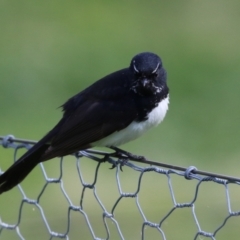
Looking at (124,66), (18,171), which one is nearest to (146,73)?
(18,171)

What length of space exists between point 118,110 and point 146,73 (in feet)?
0.71

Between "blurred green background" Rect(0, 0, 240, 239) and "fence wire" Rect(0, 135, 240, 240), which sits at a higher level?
"blurred green background" Rect(0, 0, 240, 239)

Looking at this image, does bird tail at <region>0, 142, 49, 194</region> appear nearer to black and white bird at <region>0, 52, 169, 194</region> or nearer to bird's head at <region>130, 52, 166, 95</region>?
black and white bird at <region>0, 52, 169, 194</region>

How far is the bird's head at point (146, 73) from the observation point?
3.90 metres

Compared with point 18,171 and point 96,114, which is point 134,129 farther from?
point 18,171

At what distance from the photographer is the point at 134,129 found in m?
3.93

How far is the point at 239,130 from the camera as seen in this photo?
7.11 m

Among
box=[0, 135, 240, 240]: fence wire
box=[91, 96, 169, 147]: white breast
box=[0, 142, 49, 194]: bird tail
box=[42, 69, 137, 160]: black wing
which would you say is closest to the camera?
box=[0, 142, 49, 194]: bird tail

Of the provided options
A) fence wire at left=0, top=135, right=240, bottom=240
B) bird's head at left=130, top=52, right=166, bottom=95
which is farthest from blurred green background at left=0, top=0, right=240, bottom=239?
bird's head at left=130, top=52, right=166, bottom=95

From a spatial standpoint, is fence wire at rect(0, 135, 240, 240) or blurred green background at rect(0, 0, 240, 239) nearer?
fence wire at rect(0, 135, 240, 240)

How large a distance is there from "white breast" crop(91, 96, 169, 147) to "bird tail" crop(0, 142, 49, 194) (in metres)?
0.31

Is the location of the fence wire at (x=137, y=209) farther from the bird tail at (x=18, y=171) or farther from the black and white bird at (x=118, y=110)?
the bird tail at (x=18, y=171)

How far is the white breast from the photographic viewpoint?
3920mm

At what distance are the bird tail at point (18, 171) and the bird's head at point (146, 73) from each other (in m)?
0.56
